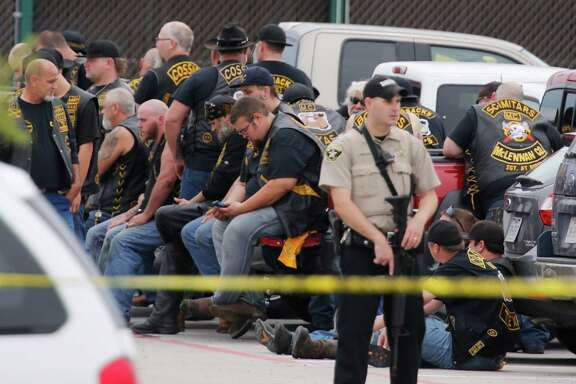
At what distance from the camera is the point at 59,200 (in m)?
11.5

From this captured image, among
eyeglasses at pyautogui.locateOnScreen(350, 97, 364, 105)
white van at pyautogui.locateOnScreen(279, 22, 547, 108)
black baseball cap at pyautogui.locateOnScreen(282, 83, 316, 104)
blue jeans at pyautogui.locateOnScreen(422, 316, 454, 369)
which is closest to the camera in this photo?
blue jeans at pyautogui.locateOnScreen(422, 316, 454, 369)

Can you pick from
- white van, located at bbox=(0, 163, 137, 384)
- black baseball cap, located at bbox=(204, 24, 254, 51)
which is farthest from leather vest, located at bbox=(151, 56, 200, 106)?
white van, located at bbox=(0, 163, 137, 384)

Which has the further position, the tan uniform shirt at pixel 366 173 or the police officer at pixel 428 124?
the police officer at pixel 428 124

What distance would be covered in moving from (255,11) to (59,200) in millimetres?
9217

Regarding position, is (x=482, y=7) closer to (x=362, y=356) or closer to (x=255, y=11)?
(x=255, y=11)

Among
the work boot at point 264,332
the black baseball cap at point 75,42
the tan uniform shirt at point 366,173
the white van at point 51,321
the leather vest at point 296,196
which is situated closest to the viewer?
the white van at point 51,321

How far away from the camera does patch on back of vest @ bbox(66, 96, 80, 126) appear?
1228cm

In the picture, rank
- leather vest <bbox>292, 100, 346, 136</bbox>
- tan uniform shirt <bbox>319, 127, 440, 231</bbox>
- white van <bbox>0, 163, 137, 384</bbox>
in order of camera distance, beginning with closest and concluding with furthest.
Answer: white van <bbox>0, 163, 137, 384</bbox> → tan uniform shirt <bbox>319, 127, 440, 231</bbox> → leather vest <bbox>292, 100, 346, 136</bbox>

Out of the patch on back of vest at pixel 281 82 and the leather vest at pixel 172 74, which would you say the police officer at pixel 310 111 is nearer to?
the patch on back of vest at pixel 281 82

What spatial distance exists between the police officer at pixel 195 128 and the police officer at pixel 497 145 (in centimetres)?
175

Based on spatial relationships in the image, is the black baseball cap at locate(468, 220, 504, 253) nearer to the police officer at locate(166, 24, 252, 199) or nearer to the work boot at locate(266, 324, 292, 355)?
the work boot at locate(266, 324, 292, 355)

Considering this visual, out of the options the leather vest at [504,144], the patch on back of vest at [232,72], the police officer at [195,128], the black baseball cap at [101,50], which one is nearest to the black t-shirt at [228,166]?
the police officer at [195,128]

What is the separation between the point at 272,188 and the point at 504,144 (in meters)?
1.97

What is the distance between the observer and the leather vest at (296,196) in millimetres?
10680
